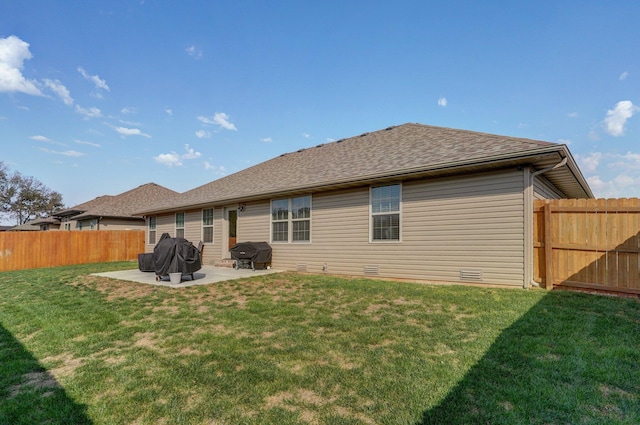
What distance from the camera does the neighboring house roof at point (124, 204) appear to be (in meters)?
19.6

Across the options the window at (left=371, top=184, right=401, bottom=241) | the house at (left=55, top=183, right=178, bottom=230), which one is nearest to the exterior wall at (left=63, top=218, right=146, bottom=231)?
the house at (left=55, top=183, right=178, bottom=230)

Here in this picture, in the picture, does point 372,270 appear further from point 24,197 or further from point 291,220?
point 24,197

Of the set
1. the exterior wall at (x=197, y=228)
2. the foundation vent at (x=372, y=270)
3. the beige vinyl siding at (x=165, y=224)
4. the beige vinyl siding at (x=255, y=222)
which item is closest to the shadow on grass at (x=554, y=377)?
the foundation vent at (x=372, y=270)

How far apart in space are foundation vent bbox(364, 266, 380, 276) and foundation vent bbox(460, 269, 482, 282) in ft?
6.99

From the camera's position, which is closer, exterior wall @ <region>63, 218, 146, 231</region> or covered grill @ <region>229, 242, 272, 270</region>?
covered grill @ <region>229, 242, 272, 270</region>

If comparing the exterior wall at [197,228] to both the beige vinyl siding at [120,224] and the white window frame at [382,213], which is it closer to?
the beige vinyl siding at [120,224]

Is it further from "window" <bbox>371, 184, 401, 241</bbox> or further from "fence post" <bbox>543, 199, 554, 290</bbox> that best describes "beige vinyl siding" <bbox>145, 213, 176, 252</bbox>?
"fence post" <bbox>543, 199, 554, 290</bbox>

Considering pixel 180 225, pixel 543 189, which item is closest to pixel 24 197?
pixel 180 225

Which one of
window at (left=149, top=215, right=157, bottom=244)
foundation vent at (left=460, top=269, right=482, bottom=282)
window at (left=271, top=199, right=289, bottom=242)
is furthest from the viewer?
window at (left=149, top=215, right=157, bottom=244)

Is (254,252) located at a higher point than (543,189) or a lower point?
lower

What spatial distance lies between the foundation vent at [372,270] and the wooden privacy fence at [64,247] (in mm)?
15150

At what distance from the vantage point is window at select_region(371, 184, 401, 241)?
26.0ft

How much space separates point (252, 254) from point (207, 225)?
4.36 m

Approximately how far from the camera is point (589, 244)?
5.69 metres
